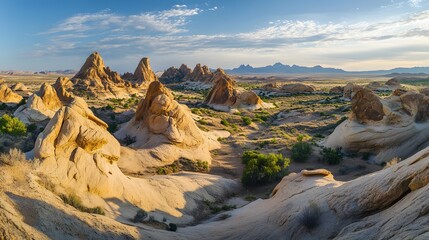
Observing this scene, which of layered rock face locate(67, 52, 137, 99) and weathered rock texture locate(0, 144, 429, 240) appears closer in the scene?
weathered rock texture locate(0, 144, 429, 240)

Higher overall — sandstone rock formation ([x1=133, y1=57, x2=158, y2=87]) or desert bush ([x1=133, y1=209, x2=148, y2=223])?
sandstone rock formation ([x1=133, y1=57, x2=158, y2=87])

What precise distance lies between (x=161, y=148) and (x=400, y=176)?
21.4m

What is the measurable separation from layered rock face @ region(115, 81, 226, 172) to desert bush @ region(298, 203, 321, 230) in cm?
1677

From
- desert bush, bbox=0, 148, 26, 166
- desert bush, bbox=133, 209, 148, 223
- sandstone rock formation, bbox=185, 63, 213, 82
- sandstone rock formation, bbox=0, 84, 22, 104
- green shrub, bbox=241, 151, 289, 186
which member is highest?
sandstone rock formation, bbox=185, 63, 213, 82

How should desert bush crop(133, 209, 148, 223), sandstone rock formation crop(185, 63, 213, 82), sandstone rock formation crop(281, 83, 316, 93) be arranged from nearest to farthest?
desert bush crop(133, 209, 148, 223)
sandstone rock formation crop(281, 83, 316, 93)
sandstone rock formation crop(185, 63, 213, 82)

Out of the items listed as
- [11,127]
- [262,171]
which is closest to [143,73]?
[11,127]

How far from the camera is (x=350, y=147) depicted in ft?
111

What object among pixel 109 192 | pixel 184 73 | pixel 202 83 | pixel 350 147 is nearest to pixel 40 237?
pixel 109 192

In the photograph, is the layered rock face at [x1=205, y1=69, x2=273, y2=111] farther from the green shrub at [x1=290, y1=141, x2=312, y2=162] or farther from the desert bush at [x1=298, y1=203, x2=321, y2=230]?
the desert bush at [x1=298, y1=203, x2=321, y2=230]

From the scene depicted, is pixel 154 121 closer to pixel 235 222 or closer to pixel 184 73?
pixel 235 222

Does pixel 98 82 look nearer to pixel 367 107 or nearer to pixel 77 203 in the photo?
pixel 367 107

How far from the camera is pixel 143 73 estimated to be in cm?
11300

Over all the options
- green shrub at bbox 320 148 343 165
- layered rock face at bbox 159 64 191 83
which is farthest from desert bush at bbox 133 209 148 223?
layered rock face at bbox 159 64 191 83

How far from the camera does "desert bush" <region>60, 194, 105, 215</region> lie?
48.2ft
